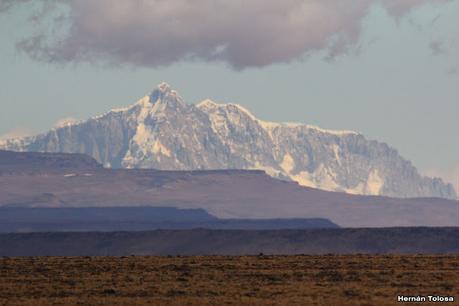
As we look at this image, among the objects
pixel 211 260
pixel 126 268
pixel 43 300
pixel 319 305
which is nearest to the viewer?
pixel 319 305

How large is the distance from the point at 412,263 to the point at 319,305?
3876 centimetres

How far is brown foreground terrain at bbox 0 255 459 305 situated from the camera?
78.8 m

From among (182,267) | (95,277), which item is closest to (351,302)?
(95,277)

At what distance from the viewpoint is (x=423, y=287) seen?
278ft

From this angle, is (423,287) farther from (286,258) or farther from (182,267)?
(286,258)

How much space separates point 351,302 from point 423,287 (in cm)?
1040

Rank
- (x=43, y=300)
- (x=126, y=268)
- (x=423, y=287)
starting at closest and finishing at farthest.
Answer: (x=43, y=300) < (x=423, y=287) < (x=126, y=268)

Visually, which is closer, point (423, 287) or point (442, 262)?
point (423, 287)

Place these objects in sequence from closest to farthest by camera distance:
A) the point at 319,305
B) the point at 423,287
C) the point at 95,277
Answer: the point at 319,305 < the point at 423,287 < the point at 95,277

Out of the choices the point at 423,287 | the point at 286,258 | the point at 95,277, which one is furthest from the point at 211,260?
the point at 423,287

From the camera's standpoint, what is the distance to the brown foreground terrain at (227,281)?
78.8 meters

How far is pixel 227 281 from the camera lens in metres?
91.6

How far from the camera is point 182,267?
107 m

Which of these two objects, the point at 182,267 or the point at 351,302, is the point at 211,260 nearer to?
the point at 182,267
